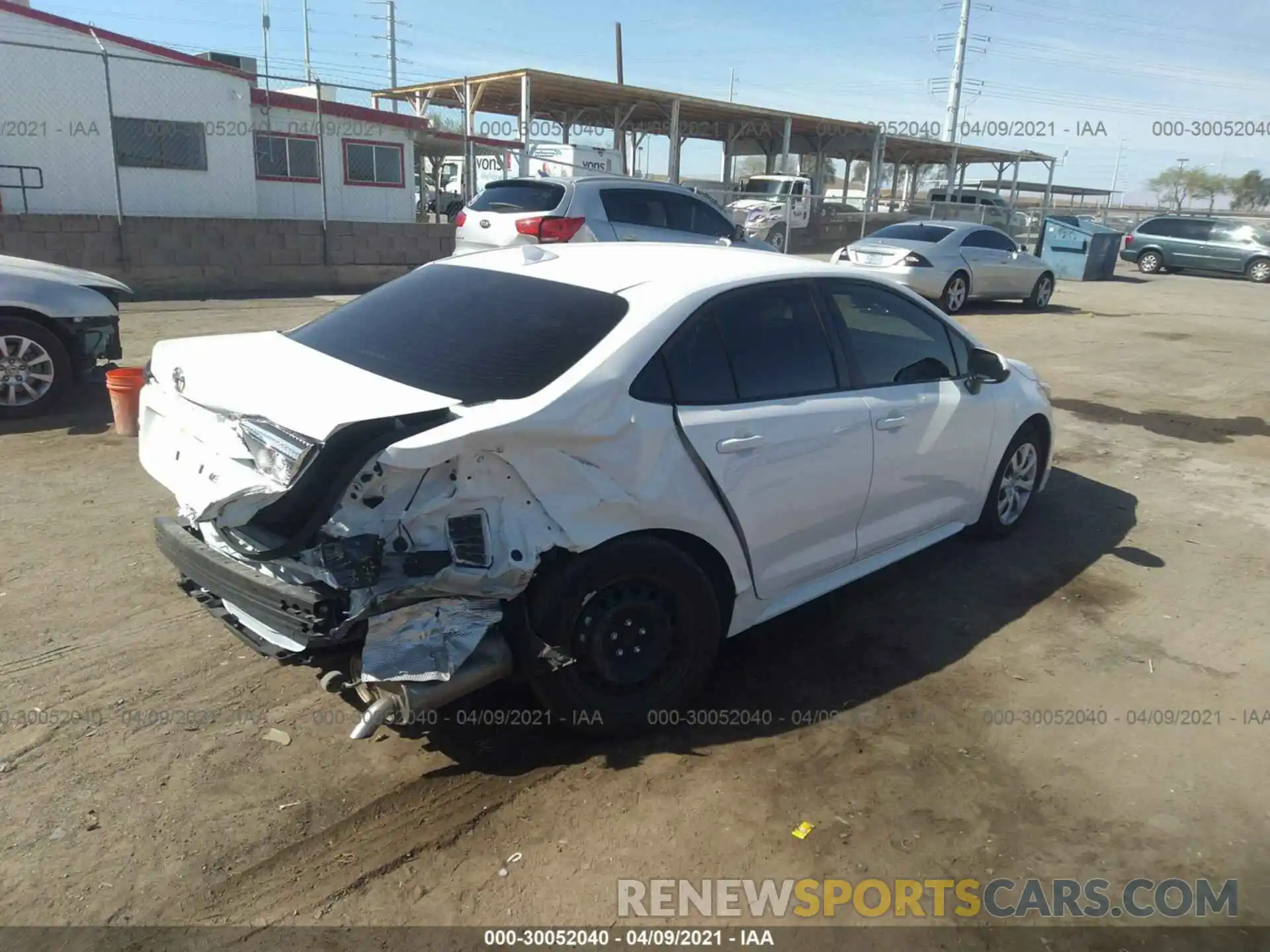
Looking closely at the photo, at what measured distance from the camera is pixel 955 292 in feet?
49.5

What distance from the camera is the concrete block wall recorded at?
1317 centimetres

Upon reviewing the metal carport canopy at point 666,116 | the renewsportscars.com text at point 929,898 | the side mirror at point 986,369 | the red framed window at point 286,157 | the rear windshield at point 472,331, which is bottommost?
the renewsportscars.com text at point 929,898

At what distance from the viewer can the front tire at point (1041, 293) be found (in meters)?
16.7

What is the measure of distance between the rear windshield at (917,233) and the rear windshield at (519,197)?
6308 mm

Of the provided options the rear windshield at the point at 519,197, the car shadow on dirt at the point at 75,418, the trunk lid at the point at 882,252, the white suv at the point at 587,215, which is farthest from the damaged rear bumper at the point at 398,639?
the trunk lid at the point at 882,252

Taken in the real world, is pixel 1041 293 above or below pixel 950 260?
below

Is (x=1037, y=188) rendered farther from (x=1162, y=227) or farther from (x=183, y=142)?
(x=183, y=142)

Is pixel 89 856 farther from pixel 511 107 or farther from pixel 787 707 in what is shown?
pixel 511 107

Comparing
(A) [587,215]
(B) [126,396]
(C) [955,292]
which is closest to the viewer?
(B) [126,396]

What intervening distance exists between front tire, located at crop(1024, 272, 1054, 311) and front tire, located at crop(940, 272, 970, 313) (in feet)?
6.84

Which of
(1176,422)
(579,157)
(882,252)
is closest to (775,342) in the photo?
A: (1176,422)

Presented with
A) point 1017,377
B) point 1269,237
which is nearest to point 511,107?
point 1269,237

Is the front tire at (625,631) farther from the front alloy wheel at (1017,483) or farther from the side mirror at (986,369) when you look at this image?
the front alloy wheel at (1017,483)

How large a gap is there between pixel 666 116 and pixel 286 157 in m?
14.3
